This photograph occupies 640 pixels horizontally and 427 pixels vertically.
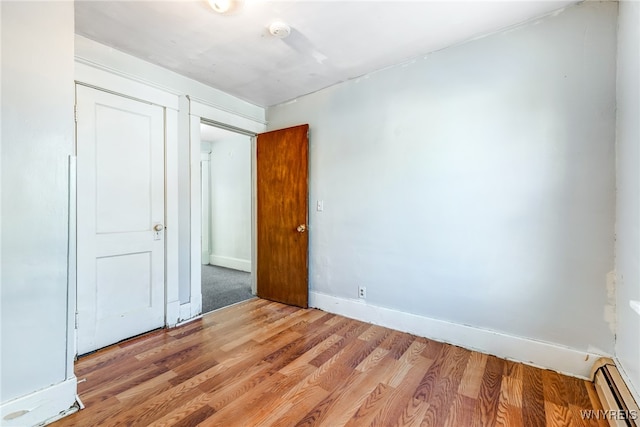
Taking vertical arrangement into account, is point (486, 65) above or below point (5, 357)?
above

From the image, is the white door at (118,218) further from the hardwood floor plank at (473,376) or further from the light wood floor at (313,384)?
the hardwood floor plank at (473,376)

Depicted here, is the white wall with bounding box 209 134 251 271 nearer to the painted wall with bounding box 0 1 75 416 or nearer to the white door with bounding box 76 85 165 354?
the white door with bounding box 76 85 165 354

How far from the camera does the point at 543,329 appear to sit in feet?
6.33

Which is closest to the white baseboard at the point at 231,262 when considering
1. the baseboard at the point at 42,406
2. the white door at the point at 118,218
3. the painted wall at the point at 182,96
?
the painted wall at the point at 182,96

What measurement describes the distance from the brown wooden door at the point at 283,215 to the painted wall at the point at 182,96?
696mm

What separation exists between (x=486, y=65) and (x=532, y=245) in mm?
1404

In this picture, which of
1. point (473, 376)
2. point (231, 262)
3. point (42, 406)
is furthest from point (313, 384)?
point (231, 262)

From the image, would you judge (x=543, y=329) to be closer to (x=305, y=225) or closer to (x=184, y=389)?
(x=305, y=225)

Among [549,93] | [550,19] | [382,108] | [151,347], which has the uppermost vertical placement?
[550,19]

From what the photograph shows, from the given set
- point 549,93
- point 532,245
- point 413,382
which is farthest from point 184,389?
point 549,93

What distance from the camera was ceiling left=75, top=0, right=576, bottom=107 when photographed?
A: 69.9 inches

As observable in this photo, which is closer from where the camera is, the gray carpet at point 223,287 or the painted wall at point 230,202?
the gray carpet at point 223,287

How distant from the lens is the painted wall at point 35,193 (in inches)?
52.8

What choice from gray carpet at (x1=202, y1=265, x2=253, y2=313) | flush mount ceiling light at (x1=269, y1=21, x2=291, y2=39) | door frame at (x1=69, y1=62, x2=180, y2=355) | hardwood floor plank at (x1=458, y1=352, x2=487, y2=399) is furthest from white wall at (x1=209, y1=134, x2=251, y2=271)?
hardwood floor plank at (x1=458, y1=352, x2=487, y2=399)
